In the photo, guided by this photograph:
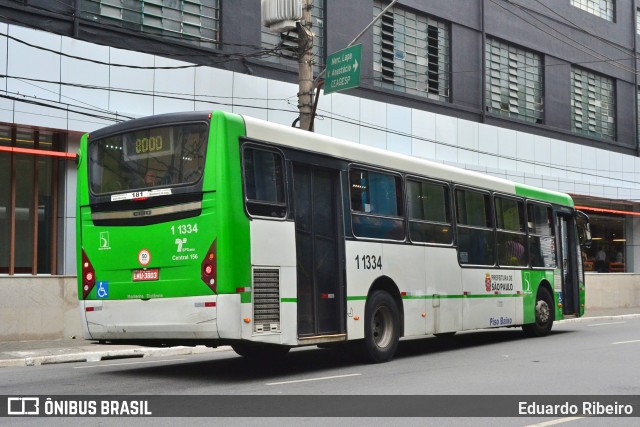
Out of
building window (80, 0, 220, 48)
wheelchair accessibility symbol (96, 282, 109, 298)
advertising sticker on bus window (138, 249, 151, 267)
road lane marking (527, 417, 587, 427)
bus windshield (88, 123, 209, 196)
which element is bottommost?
road lane marking (527, 417, 587, 427)

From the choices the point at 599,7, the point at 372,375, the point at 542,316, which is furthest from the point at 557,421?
the point at 599,7

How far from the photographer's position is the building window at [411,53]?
25906 millimetres

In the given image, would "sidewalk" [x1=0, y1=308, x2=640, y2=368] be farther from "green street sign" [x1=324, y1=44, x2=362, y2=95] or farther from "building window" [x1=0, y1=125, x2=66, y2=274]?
"green street sign" [x1=324, y1=44, x2=362, y2=95]

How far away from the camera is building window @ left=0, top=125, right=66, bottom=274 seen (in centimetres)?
1755

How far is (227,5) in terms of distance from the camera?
21500mm

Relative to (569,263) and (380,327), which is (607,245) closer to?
(569,263)

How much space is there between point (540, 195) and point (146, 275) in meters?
10.4

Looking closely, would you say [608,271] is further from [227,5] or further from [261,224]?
[261,224]

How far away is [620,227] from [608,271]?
6.19ft

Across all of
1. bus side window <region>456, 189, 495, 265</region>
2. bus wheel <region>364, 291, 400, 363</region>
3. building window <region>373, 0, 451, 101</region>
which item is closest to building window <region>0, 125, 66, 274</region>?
bus wheel <region>364, 291, 400, 363</region>

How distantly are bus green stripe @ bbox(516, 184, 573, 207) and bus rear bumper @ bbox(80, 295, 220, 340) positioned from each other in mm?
9118

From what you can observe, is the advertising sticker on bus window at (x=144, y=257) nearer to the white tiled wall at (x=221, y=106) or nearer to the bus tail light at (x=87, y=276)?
the bus tail light at (x=87, y=276)

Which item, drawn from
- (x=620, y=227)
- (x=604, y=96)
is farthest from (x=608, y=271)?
(x=604, y=96)

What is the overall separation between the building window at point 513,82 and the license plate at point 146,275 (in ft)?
68.7
